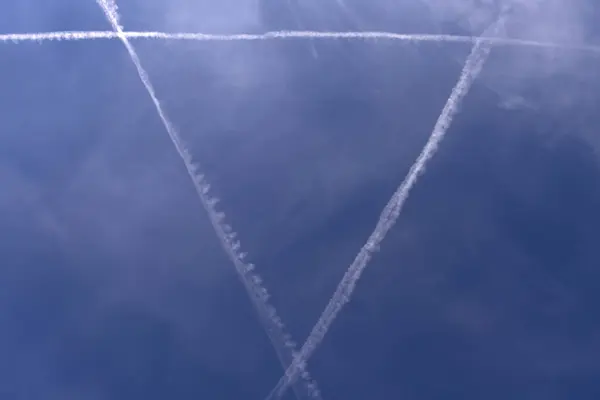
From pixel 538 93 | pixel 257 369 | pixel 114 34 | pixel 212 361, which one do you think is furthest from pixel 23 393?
pixel 538 93

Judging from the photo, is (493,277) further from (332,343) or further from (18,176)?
(18,176)

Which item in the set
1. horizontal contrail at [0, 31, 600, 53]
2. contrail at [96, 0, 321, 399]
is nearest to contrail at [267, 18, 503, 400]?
contrail at [96, 0, 321, 399]

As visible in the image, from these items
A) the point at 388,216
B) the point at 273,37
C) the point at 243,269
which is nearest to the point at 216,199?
the point at 243,269

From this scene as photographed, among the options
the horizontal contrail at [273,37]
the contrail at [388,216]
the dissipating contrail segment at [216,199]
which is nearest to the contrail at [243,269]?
the dissipating contrail segment at [216,199]

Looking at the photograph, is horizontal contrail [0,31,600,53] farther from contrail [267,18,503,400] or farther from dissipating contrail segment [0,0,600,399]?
contrail [267,18,503,400]

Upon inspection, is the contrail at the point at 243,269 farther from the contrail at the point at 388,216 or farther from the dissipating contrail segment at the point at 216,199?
the contrail at the point at 388,216

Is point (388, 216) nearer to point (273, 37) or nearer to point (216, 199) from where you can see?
point (216, 199)

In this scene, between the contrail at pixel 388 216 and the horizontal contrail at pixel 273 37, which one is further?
the horizontal contrail at pixel 273 37

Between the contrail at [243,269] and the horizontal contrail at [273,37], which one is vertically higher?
the horizontal contrail at [273,37]
